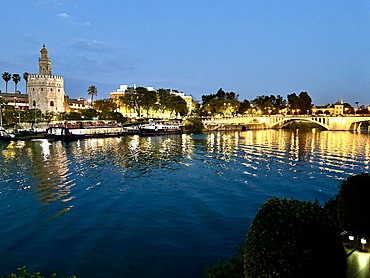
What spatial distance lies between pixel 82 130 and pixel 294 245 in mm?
90499

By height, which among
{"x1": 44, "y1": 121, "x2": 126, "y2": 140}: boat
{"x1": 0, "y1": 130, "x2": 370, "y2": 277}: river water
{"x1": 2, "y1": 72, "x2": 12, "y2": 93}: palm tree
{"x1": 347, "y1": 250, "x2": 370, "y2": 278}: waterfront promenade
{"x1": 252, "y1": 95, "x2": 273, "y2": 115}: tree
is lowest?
{"x1": 0, "y1": 130, "x2": 370, "y2": 277}: river water

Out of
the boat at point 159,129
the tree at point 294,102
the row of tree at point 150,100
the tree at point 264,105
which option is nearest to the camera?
the boat at point 159,129

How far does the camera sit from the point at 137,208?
22516 mm

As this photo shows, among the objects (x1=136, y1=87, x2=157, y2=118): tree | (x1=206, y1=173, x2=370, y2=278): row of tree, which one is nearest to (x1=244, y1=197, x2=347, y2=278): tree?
(x1=206, y1=173, x2=370, y2=278): row of tree

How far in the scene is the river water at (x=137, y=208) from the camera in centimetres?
1458

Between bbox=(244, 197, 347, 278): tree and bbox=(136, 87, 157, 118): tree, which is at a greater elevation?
bbox=(136, 87, 157, 118): tree

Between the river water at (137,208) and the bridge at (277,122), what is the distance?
85.9 m

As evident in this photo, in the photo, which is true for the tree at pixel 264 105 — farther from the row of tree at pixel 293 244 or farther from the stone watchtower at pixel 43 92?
the row of tree at pixel 293 244

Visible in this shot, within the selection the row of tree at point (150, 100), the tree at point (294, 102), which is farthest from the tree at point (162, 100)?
the tree at point (294, 102)

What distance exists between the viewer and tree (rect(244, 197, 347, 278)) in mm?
5496

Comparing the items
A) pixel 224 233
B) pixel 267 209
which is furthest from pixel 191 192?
pixel 267 209

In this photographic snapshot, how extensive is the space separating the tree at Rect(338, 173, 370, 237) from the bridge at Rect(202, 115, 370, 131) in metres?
117

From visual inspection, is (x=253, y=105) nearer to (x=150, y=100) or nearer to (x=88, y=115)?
(x=150, y=100)

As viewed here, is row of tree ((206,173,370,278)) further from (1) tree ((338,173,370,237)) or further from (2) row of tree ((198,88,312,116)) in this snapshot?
(2) row of tree ((198,88,312,116))
